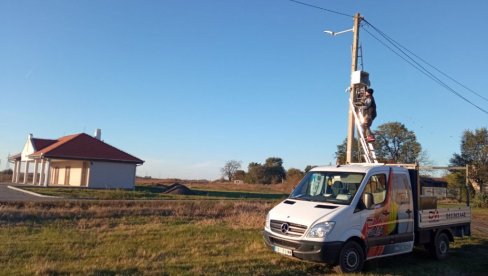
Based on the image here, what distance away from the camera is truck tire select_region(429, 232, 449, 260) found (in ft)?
37.4

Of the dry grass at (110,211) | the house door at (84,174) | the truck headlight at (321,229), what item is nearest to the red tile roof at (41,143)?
the house door at (84,174)

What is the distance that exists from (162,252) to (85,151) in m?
36.5

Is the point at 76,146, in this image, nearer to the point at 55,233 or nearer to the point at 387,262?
the point at 55,233

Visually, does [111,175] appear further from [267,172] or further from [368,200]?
[267,172]

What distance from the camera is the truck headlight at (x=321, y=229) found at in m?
8.55

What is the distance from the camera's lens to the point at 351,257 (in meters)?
9.00

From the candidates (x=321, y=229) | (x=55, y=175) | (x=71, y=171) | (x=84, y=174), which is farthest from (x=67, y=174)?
(x=321, y=229)

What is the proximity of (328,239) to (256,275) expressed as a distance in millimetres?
1485

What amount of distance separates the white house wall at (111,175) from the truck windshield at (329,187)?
119 ft

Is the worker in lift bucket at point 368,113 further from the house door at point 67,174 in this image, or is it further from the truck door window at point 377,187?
the house door at point 67,174

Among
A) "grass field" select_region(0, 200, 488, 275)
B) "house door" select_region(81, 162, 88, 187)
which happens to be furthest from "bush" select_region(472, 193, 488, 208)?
"house door" select_region(81, 162, 88, 187)

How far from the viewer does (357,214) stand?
29.9 ft

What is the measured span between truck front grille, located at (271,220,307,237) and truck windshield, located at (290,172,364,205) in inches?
35.5

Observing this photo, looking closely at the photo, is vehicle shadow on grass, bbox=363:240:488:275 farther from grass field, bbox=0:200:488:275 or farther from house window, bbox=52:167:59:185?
house window, bbox=52:167:59:185
